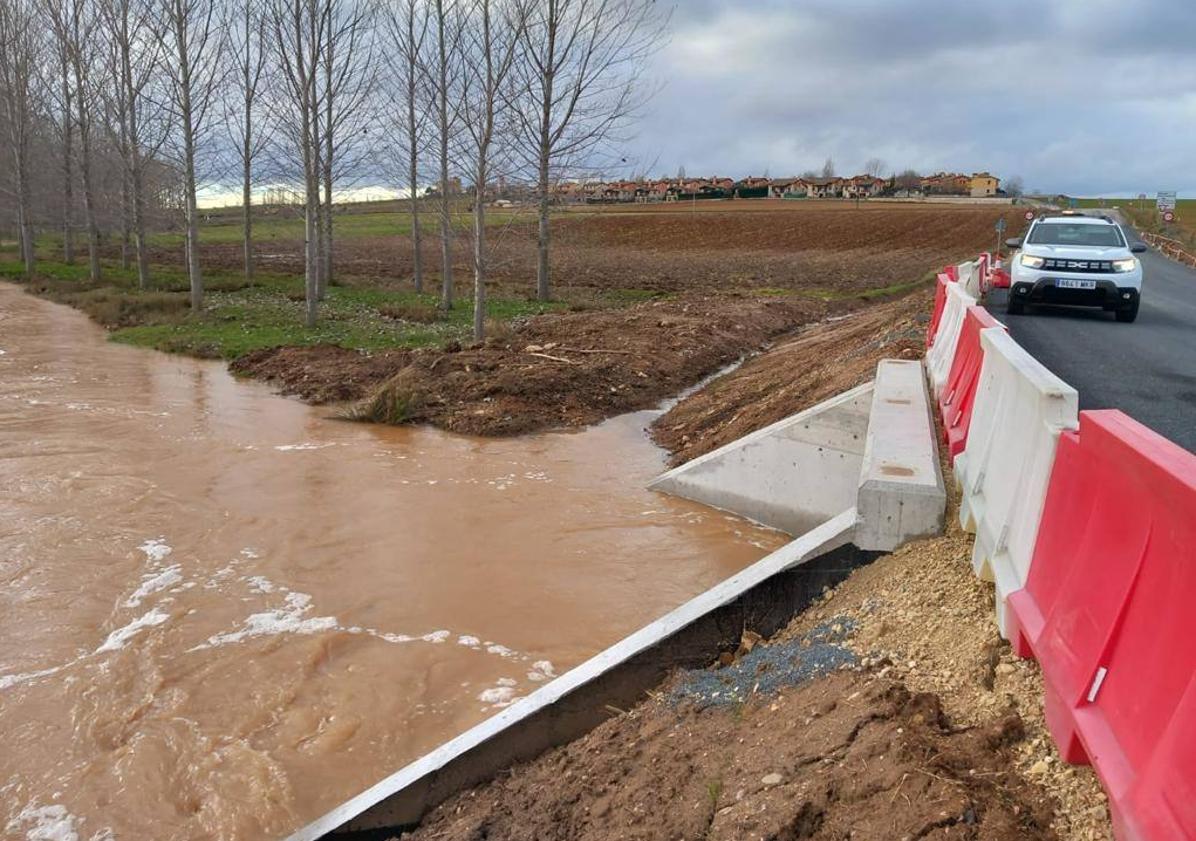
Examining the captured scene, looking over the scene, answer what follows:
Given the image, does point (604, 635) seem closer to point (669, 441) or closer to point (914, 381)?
point (914, 381)

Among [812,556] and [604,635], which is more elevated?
[812,556]

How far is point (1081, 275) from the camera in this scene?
13.9m

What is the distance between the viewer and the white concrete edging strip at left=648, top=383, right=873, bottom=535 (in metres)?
8.26

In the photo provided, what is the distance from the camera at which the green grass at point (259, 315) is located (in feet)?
65.7

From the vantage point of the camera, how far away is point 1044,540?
3.58 metres

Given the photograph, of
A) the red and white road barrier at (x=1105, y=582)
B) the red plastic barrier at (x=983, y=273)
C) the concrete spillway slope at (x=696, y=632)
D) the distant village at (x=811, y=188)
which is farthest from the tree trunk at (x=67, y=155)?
the distant village at (x=811, y=188)

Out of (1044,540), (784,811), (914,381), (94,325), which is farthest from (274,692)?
(94,325)

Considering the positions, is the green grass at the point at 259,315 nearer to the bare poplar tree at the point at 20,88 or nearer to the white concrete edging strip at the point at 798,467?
the bare poplar tree at the point at 20,88

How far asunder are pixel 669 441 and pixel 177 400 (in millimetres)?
8694

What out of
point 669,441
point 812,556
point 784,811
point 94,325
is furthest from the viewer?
point 94,325

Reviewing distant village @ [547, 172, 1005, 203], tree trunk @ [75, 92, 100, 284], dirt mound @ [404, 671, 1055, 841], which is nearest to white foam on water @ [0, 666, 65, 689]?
dirt mound @ [404, 671, 1055, 841]

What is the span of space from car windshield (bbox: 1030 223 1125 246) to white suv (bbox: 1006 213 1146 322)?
3 cm

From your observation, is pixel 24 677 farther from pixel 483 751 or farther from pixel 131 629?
pixel 483 751

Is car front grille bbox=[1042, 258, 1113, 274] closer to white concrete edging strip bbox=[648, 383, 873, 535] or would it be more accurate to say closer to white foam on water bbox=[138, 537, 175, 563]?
white concrete edging strip bbox=[648, 383, 873, 535]
